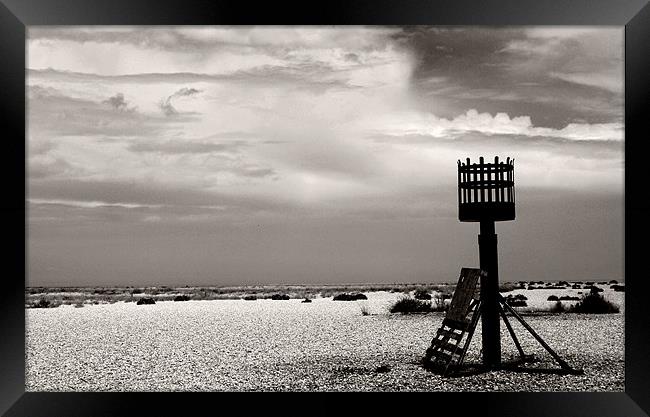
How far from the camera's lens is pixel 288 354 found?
14.1 metres

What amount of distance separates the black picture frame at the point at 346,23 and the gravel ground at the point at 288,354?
2.35m

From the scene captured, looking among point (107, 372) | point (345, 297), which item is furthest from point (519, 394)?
point (345, 297)

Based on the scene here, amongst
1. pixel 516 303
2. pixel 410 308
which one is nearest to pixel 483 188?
pixel 410 308

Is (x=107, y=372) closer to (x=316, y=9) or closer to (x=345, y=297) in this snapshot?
(x=316, y=9)

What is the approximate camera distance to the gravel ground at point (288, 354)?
11.0 m

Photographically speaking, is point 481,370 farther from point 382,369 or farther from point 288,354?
point 288,354

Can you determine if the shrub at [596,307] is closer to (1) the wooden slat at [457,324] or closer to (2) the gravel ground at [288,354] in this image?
(2) the gravel ground at [288,354]

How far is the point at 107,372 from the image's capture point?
496 inches

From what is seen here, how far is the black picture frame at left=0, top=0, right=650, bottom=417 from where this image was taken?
7547 millimetres

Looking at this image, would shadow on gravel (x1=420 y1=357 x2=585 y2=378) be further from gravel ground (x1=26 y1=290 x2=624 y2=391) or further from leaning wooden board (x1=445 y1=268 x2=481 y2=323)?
leaning wooden board (x1=445 y1=268 x2=481 y2=323)

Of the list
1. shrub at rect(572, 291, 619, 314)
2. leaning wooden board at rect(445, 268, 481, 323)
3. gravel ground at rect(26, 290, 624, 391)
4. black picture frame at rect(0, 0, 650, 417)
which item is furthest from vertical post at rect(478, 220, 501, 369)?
shrub at rect(572, 291, 619, 314)

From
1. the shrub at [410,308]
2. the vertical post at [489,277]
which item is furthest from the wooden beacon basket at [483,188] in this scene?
the shrub at [410,308]

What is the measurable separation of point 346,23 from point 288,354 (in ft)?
26.9

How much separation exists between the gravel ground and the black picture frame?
235 cm
